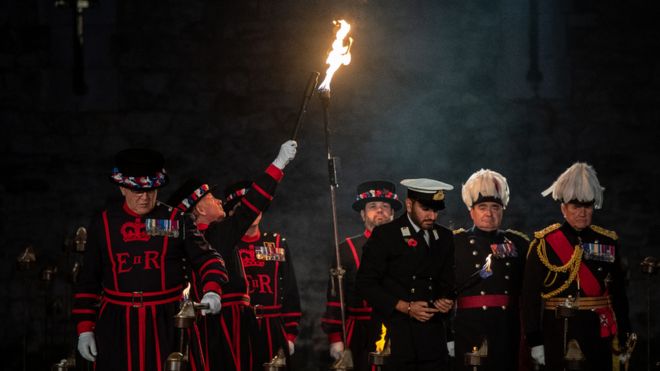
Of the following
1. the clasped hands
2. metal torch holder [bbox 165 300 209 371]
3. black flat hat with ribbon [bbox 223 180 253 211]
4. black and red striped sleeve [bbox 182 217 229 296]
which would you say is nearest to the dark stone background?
black flat hat with ribbon [bbox 223 180 253 211]

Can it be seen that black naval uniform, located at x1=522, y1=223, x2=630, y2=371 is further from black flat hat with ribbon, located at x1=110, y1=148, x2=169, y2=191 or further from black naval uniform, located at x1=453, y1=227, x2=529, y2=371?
black flat hat with ribbon, located at x1=110, y1=148, x2=169, y2=191

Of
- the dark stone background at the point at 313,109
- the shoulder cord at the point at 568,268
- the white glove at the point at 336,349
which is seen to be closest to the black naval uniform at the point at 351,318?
the white glove at the point at 336,349

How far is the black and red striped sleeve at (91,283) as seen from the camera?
24.2ft

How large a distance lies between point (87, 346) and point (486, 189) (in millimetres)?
3685

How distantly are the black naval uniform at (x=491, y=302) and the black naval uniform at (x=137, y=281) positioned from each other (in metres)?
2.38

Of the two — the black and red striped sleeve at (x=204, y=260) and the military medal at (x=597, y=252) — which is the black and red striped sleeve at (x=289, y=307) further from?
the military medal at (x=597, y=252)

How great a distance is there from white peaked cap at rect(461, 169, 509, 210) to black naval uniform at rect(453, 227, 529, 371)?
29 cm

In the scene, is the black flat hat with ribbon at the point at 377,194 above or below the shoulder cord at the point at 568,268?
above

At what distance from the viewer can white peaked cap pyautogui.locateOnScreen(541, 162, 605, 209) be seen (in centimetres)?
867

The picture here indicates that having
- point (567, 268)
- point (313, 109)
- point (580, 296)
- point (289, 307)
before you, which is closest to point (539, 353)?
point (580, 296)

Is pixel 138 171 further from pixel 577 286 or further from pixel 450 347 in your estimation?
pixel 577 286

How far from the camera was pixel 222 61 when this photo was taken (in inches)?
488

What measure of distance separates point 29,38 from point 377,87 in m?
4.06

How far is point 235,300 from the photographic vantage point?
28.3 feet
